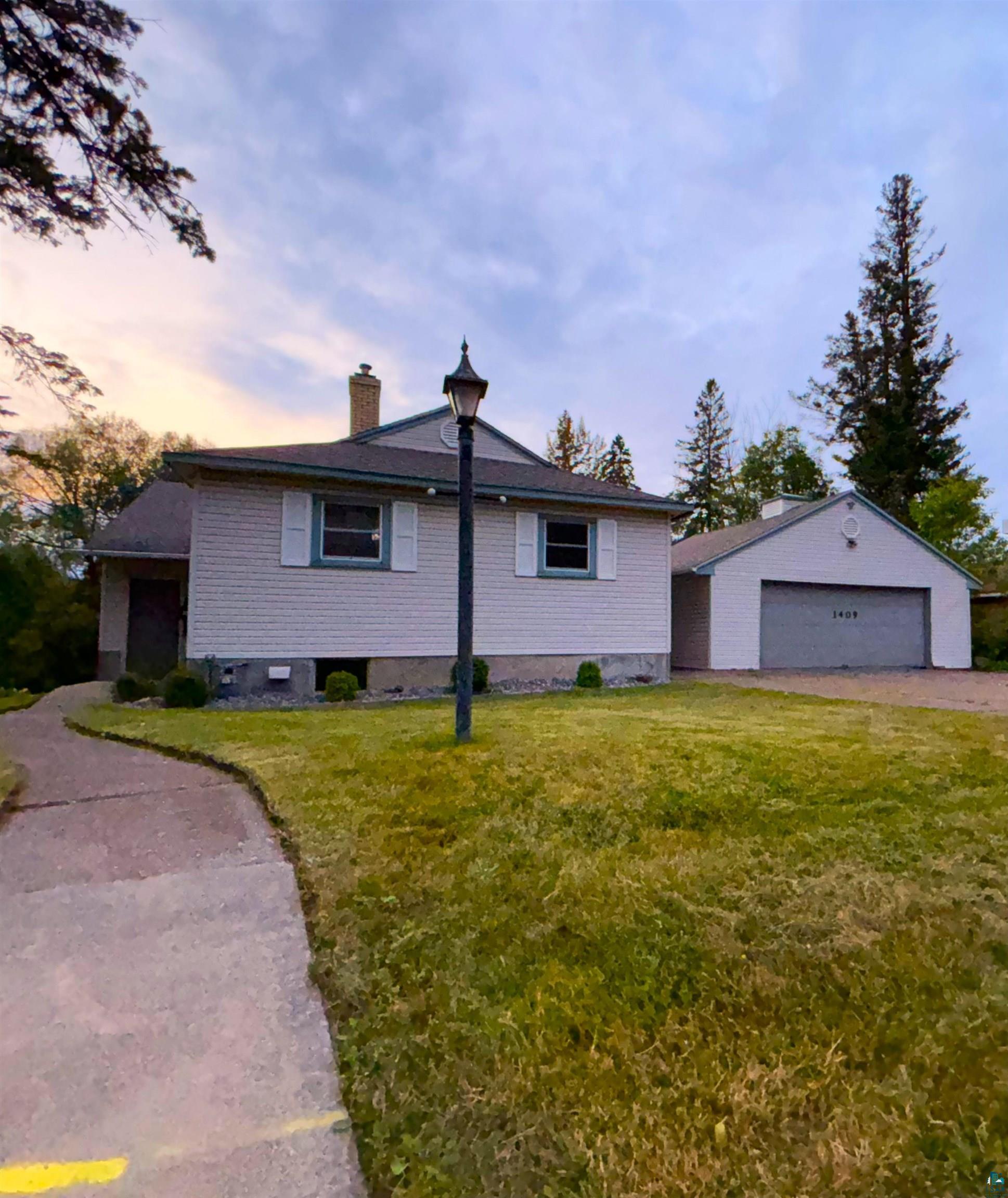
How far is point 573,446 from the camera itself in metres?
40.3

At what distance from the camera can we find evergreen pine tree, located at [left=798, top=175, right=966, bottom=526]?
2589 cm

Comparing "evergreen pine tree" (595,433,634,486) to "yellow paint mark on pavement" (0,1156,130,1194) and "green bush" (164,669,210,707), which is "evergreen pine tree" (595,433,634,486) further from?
"yellow paint mark on pavement" (0,1156,130,1194)

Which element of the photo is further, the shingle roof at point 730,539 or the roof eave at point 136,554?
the shingle roof at point 730,539

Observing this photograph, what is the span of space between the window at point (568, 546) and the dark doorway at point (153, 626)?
7.71 m

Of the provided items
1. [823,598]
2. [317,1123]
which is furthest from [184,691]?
[823,598]

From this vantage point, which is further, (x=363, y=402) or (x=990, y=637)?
(x=990, y=637)

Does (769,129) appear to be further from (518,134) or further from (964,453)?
(964,453)

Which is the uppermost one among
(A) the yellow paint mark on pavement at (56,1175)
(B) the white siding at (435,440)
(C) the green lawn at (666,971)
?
(B) the white siding at (435,440)

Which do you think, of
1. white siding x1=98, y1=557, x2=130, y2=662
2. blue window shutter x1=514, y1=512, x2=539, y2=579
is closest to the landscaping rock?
blue window shutter x1=514, y1=512, x2=539, y2=579

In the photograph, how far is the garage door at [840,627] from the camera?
14.8 m

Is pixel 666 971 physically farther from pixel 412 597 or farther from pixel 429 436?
pixel 429 436

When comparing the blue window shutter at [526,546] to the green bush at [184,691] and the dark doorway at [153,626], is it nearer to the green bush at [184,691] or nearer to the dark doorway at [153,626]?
the green bush at [184,691]

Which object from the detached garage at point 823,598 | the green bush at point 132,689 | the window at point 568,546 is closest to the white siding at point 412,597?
the window at point 568,546

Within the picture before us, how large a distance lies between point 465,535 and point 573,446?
36.6m
